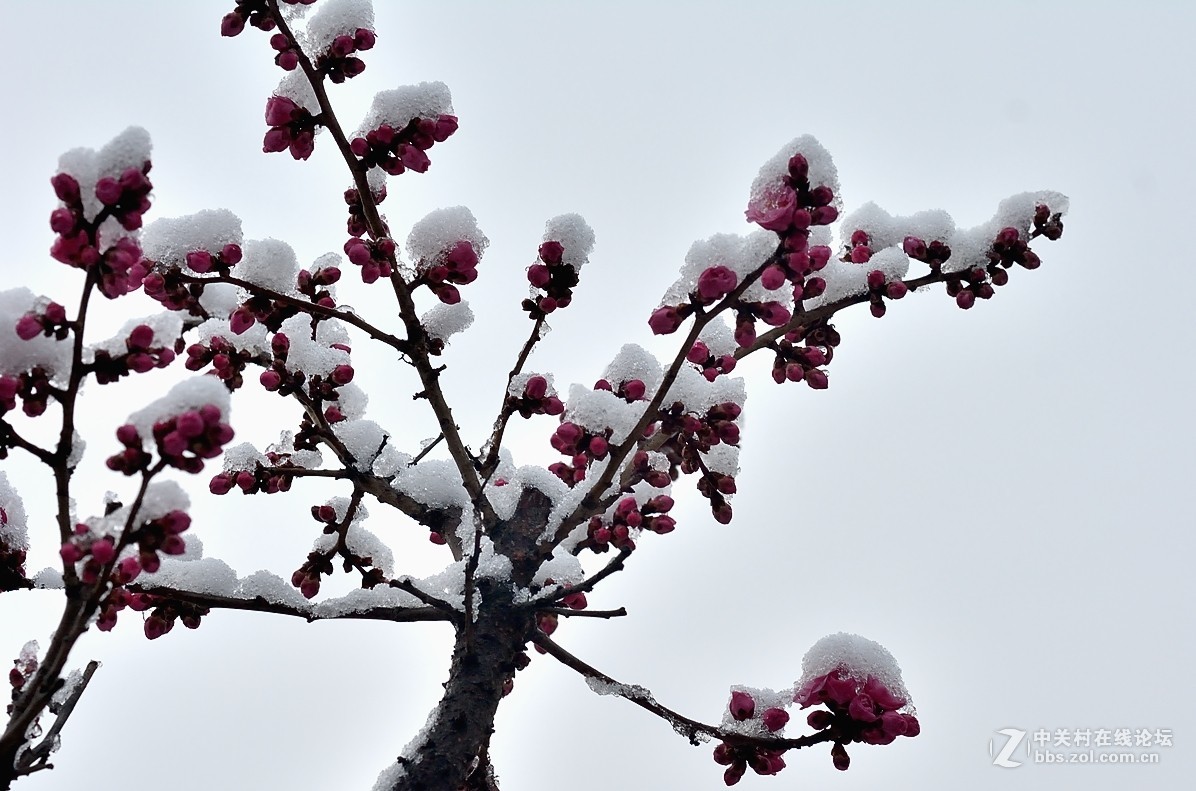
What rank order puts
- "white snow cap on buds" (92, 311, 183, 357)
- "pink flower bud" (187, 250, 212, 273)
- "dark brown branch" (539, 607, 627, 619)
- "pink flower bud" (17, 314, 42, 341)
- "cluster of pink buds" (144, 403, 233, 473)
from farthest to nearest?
"pink flower bud" (187, 250, 212, 273) < "dark brown branch" (539, 607, 627, 619) < "white snow cap on buds" (92, 311, 183, 357) < "pink flower bud" (17, 314, 42, 341) < "cluster of pink buds" (144, 403, 233, 473)

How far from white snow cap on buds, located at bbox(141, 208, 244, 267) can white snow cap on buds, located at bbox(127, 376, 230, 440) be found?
43.4 inches

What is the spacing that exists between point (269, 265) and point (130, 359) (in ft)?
3.24

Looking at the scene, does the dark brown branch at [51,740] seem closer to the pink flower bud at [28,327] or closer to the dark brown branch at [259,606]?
the dark brown branch at [259,606]

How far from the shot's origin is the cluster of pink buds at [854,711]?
8.43ft

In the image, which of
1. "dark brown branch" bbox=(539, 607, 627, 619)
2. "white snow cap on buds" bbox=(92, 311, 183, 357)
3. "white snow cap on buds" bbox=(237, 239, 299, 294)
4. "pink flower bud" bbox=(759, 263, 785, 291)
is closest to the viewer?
"white snow cap on buds" bbox=(92, 311, 183, 357)

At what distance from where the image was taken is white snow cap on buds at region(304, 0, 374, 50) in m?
2.96

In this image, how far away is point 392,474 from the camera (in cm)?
347

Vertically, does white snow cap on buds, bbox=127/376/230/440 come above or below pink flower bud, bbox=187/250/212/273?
below

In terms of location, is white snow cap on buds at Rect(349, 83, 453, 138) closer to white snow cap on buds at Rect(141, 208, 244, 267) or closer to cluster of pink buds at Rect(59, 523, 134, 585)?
white snow cap on buds at Rect(141, 208, 244, 267)

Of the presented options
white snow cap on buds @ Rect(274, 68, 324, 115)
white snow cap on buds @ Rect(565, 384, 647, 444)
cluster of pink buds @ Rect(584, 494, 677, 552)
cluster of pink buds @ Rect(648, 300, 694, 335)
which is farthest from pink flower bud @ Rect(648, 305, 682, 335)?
white snow cap on buds @ Rect(274, 68, 324, 115)

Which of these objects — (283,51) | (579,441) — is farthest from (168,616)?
(283,51)

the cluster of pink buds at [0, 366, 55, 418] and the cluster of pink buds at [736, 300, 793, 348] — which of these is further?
the cluster of pink buds at [736, 300, 793, 348]

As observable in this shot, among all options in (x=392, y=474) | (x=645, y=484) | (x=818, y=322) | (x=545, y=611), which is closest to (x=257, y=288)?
(x=392, y=474)

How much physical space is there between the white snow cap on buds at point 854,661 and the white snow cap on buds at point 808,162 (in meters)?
1.31
